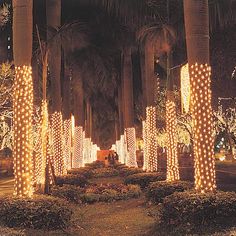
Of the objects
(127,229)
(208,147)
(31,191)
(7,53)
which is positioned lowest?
(127,229)

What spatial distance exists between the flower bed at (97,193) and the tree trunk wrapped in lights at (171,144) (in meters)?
2.58

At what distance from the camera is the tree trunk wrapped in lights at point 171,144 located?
52.4 ft

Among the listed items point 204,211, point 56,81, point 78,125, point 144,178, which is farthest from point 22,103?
point 78,125

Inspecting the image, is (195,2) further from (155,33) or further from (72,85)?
(72,85)

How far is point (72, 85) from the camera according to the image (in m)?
33.1

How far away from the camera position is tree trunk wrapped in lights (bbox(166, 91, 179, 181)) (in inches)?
629

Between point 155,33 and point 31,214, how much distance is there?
9.08 meters

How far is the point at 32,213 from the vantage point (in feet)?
34.4

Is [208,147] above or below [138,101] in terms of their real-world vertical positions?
below

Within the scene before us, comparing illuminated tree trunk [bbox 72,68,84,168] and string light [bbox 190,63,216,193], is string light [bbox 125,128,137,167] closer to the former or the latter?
illuminated tree trunk [bbox 72,68,84,168]

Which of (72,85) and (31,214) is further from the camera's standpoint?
(72,85)

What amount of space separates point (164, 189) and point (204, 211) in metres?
5.24

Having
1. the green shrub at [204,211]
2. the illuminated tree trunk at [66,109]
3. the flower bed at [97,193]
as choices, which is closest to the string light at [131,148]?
the illuminated tree trunk at [66,109]

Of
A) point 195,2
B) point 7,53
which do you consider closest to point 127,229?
point 195,2
